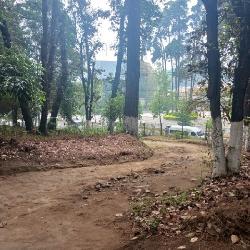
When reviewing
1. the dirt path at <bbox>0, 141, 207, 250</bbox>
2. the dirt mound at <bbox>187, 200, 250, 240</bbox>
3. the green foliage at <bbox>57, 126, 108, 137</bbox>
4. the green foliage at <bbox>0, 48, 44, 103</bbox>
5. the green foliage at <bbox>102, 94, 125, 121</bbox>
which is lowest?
the dirt path at <bbox>0, 141, 207, 250</bbox>

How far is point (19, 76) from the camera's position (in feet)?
42.9

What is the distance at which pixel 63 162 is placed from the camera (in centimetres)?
1224

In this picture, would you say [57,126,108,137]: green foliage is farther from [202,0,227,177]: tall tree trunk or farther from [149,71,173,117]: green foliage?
[149,71,173,117]: green foliage

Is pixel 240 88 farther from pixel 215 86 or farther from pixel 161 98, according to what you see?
pixel 161 98

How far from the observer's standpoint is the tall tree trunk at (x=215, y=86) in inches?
350

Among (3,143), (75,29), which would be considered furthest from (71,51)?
(3,143)

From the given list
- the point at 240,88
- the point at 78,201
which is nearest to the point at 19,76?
the point at 78,201

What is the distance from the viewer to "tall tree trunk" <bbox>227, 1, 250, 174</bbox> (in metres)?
8.71

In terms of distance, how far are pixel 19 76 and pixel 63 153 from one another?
115 inches

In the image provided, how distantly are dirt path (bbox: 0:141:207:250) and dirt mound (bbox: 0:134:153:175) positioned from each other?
0.58 metres

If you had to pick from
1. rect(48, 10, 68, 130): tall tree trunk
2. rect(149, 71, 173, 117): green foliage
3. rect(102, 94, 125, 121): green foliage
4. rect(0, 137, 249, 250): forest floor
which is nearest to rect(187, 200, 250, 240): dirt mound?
rect(0, 137, 249, 250): forest floor

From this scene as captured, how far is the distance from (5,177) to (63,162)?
2186mm

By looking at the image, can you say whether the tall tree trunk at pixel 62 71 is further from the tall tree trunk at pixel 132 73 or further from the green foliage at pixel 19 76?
the green foliage at pixel 19 76

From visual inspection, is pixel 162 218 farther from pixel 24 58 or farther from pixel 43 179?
pixel 24 58
